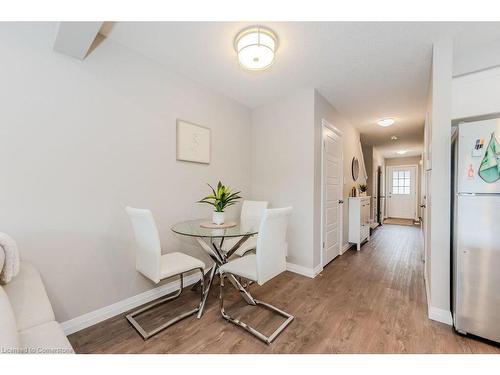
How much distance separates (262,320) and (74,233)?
1.65 meters

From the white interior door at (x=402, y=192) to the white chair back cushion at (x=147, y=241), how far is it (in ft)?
28.8

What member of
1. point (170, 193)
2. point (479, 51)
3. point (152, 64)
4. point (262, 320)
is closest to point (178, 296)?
point (262, 320)

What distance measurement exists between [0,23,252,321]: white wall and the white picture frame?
0.29 ft

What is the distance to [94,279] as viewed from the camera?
1.72 meters

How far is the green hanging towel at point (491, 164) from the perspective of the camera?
1424 millimetres

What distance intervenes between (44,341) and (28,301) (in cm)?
34

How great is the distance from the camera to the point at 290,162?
114 inches

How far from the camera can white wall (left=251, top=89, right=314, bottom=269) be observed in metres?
2.73

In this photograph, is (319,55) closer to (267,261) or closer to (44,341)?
(267,261)

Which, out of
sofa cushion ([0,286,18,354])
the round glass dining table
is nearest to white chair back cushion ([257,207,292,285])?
the round glass dining table

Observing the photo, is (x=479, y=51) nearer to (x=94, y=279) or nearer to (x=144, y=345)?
(x=144, y=345)

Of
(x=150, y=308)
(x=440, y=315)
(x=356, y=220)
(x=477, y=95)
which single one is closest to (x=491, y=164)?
(x=477, y=95)

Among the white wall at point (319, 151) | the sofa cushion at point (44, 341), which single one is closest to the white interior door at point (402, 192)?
the white wall at point (319, 151)

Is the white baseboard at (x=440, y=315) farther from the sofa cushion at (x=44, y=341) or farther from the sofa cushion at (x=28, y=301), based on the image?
the sofa cushion at (x=28, y=301)
